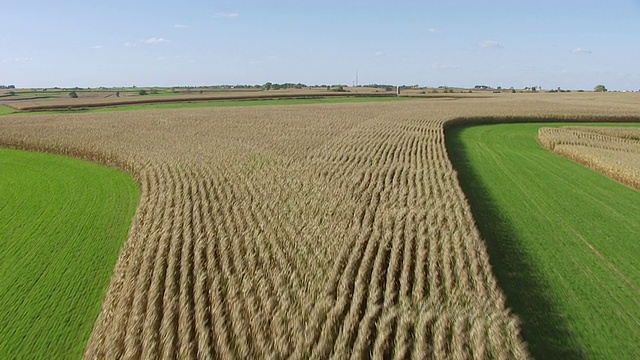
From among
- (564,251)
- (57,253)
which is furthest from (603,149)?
(57,253)

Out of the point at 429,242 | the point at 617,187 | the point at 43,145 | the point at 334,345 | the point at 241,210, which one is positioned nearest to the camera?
the point at 334,345

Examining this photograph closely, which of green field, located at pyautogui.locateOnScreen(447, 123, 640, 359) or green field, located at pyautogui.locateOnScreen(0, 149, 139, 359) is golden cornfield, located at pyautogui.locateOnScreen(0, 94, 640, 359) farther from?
green field, located at pyautogui.locateOnScreen(447, 123, 640, 359)

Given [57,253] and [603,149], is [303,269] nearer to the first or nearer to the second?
[57,253]

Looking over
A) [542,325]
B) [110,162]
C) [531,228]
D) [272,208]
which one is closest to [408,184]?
[531,228]

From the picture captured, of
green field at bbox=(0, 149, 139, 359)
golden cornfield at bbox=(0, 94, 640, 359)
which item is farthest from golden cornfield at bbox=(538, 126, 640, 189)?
green field at bbox=(0, 149, 139, 359)

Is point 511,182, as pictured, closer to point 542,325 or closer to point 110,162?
point 542,325

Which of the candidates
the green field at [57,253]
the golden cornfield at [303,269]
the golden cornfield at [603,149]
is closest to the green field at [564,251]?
the golden cornfield at [603,149]
